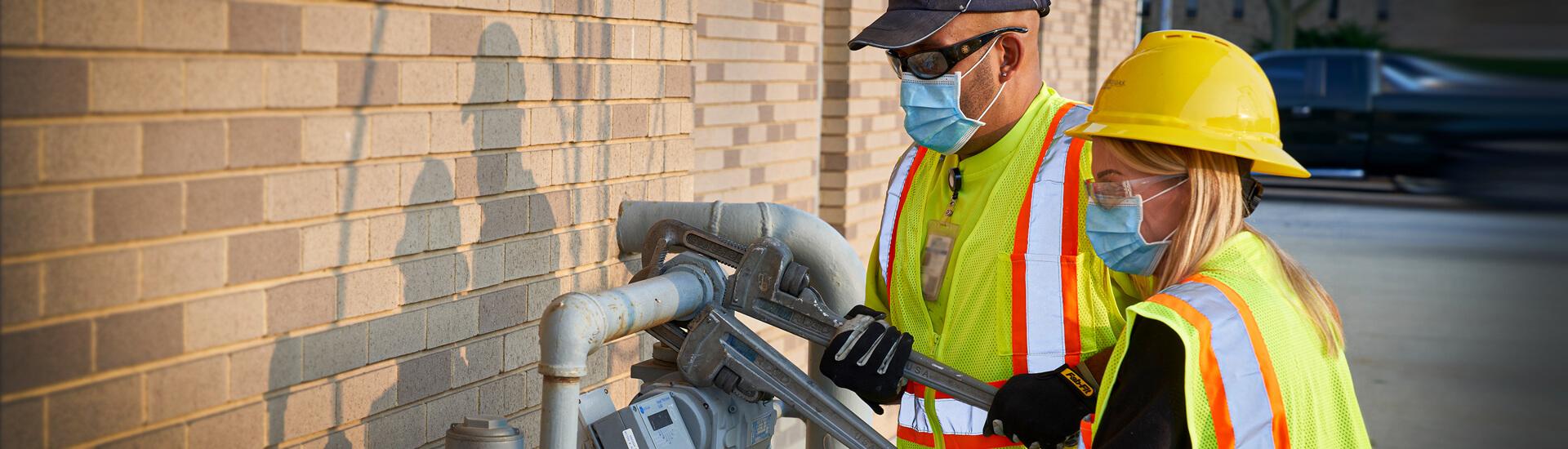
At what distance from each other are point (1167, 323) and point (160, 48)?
160 cm

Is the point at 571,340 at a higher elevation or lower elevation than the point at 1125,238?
lower

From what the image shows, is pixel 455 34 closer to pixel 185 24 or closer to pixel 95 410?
pixel 185 24

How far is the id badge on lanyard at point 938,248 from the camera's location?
270cm

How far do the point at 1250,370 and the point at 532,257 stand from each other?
5.63 ft

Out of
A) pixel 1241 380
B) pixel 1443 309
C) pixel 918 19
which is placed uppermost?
pixel 918 19

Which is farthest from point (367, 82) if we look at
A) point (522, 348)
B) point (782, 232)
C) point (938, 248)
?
point (938, 248)

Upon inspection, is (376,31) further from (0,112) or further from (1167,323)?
Answer: (1167,323)

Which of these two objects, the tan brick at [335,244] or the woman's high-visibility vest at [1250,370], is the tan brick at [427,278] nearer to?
the tan brick at [335,244]

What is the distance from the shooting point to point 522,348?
110 inches

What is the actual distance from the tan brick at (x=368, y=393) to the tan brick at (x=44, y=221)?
647mm

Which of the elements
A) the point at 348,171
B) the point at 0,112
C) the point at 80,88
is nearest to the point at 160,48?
the point at 80,88

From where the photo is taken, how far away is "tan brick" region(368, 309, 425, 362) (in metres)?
2.30

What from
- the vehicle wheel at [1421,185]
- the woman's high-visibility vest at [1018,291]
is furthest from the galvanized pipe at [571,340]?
the vehicle wheel at [1421,185]

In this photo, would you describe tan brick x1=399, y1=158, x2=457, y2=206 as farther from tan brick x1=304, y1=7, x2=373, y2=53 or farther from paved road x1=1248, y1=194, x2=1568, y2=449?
paved road x1=1248, y1=194, x2=1568, y2=449
